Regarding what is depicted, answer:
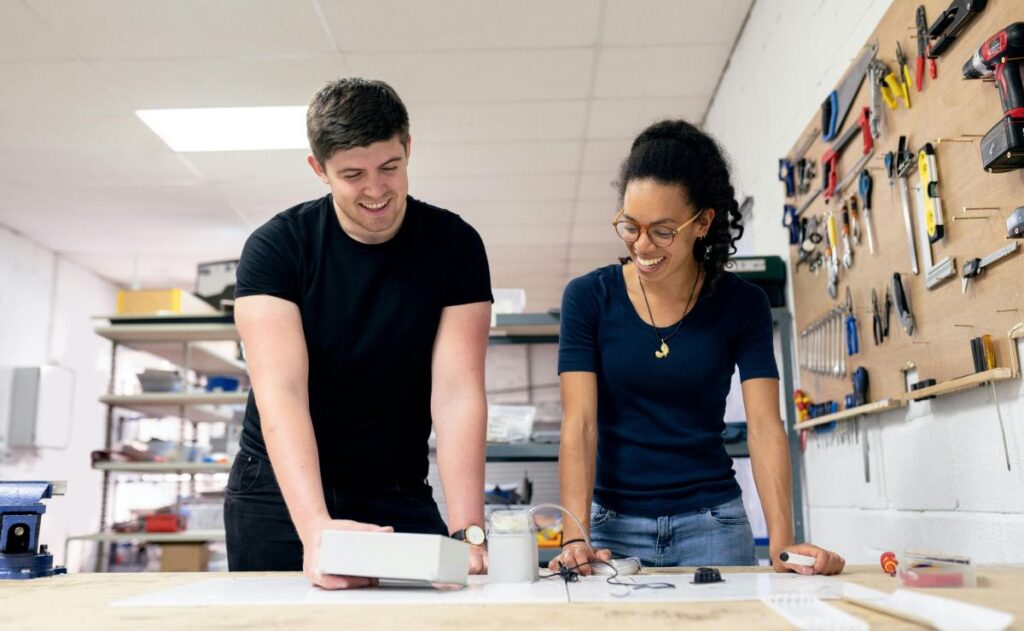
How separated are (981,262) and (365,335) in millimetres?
918

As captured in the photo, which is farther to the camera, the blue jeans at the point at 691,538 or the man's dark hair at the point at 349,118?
the blue jeans at the point at 691,538

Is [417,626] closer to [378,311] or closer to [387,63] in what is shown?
[378,311]

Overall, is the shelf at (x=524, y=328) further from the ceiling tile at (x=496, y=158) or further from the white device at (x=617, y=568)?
the white device at (x=617, y=568)

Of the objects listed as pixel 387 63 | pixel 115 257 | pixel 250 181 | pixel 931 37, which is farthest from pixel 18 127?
pixel 931 37

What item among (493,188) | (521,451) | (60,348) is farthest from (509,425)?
(60,348)

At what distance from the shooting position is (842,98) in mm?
1935

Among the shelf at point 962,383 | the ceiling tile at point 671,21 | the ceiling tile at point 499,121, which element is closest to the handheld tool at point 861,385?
the shelf at point 962,383

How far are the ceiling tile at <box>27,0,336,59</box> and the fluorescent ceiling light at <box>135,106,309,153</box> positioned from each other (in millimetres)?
549

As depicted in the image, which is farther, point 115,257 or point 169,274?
point 169,274

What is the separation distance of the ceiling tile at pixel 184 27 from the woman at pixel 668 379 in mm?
1933

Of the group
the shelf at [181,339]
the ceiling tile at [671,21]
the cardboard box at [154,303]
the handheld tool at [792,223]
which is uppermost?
the ceiling tile at [671,21]

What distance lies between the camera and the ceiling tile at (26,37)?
9.59 ft

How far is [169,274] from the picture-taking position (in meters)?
6.47

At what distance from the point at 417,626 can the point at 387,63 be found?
2.90 meters
